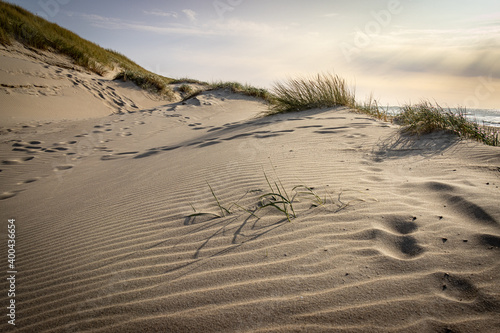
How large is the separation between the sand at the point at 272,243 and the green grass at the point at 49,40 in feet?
37.5

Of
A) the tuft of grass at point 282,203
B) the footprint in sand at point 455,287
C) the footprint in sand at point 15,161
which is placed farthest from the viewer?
the footprint in sand at point 15,161

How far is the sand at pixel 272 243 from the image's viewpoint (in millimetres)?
1168

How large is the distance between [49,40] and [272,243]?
16.0m

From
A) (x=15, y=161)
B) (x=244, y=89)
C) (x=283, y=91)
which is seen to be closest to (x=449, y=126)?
(x=283, y=91)

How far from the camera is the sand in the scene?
1168mm

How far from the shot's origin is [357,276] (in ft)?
4.30

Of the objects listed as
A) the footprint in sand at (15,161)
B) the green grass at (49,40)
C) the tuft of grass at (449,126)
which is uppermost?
the green grass at (49,40)

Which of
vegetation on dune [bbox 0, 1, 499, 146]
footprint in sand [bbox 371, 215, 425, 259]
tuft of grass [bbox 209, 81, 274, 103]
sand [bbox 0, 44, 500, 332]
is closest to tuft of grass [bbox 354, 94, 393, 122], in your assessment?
vegetation on dune [bbox 0, 1, 499, 146]

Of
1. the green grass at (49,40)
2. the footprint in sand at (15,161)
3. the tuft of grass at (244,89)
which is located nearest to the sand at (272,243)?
the footprint in sand at (15,161)

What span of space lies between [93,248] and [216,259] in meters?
1.01

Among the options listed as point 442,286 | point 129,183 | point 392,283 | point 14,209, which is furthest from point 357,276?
point 14,209

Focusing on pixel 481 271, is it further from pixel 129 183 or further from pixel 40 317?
pixel 129 183

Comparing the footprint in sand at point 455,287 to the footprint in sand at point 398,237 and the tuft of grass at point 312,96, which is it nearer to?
the footprint in sand at point 398,237

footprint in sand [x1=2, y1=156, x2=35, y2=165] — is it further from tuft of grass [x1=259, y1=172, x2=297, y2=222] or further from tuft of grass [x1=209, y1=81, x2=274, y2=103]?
tuft of grass [x1=209, y1=81, x2=274, y2=103]
